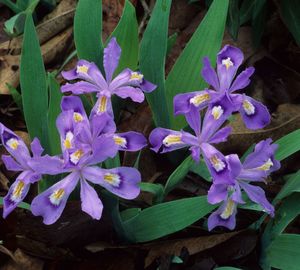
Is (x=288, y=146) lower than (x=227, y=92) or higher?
lower

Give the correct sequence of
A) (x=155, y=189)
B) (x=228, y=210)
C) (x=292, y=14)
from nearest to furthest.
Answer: (x=228, y=210) → (x=155, y=189) → (x=292, y=14)

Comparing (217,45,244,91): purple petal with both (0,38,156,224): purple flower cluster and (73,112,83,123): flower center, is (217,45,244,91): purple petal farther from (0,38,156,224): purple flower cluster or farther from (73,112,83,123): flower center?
(73,112,83,123): flower center

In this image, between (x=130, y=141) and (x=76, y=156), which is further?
(x=130, y=141)

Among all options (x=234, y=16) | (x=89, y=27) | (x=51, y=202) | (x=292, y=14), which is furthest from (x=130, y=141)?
(x=292, y=14)

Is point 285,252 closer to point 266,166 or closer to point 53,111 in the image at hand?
point 266,166

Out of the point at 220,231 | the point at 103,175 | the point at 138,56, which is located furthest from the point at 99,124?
the point at 220,231

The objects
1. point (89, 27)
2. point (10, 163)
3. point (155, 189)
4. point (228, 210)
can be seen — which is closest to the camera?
point (10, 163)

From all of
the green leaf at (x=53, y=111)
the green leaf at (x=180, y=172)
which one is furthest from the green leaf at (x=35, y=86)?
the green leaf at (x=180, y=172)
